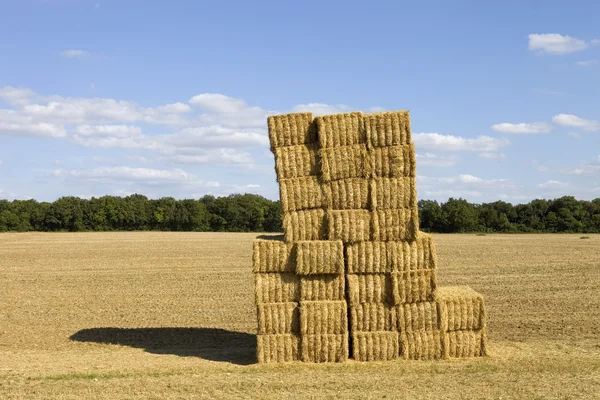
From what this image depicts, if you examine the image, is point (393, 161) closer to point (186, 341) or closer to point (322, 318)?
point (322, 318)

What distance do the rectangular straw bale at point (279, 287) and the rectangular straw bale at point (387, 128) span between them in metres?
2.87

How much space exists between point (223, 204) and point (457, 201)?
2616 cm

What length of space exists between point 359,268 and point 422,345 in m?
1.79

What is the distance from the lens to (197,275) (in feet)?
81.9

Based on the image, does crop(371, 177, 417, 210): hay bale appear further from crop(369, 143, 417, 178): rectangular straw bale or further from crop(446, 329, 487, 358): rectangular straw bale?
crop(446, 329, 487, 358): rectangular straw bale

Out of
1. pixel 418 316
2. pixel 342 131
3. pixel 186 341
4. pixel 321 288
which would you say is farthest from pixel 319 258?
pixel 186 341

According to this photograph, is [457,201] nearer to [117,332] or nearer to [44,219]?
[44,219]

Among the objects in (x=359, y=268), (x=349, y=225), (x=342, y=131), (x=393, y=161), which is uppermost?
(x=342, y=131)

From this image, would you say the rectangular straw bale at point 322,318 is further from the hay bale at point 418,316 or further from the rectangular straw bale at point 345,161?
the rectangular straw bale at point 345,161

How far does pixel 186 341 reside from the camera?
14.2 meters

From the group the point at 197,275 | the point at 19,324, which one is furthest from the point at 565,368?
the point at 197,275

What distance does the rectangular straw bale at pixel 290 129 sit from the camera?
1263 cm

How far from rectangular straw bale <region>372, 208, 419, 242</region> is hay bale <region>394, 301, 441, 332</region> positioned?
1236 mm

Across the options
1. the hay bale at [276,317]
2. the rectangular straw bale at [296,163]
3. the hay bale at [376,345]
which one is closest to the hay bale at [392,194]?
the rectangular straw bale at [296,163]
